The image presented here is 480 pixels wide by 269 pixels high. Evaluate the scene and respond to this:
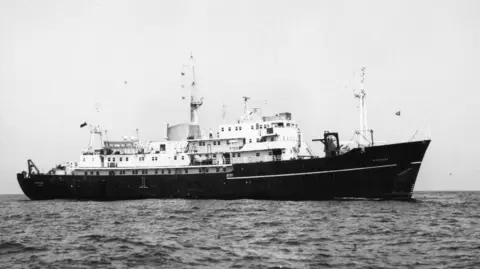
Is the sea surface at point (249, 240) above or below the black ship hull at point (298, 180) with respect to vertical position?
below

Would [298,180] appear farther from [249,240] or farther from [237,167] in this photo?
[249,240]

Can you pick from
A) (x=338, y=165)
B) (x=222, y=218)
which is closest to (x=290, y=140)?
(x=338, y=165)

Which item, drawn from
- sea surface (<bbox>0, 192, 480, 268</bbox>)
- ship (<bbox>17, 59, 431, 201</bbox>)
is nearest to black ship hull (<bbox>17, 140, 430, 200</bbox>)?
ship (<bbox>17, 59, 431, 201</bbox>)

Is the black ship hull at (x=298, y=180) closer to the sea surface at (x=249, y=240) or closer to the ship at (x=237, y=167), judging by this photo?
the ship at (x=237, y=167)

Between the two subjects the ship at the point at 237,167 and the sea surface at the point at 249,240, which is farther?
the ship at the point at 237,167

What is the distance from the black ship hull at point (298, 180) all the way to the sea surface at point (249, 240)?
7.51 metres

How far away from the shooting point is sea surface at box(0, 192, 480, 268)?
52.0 feet

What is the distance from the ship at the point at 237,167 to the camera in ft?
127

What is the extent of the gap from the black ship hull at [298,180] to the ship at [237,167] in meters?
0.08

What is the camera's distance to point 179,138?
1976 inches

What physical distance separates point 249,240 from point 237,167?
23797mm

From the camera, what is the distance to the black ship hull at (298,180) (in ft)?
126

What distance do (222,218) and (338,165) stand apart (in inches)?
565

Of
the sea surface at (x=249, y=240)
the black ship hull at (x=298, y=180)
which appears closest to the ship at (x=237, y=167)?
the black ship hull at (x=298, y=180)
